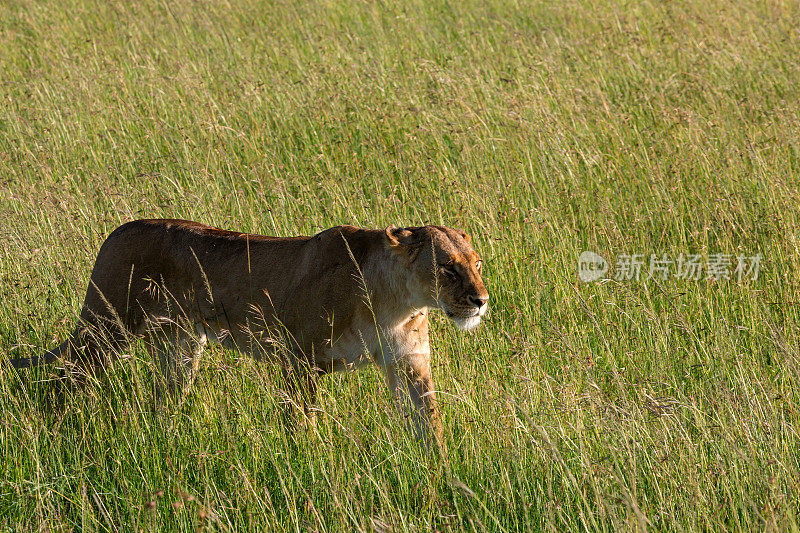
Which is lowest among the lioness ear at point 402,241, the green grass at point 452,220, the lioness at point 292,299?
the green grass at point 452,220

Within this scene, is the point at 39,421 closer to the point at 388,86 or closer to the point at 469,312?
the point at 469,312

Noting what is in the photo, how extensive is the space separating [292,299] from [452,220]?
6.32 feet

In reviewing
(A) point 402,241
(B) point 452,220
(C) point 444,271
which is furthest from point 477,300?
(B) point 452,220

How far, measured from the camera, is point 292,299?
141 inches

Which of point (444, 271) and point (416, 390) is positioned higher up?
point (444, 271)

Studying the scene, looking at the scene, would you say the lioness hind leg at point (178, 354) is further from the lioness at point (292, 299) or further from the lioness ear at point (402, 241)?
the lioness ear at point (402, 241)

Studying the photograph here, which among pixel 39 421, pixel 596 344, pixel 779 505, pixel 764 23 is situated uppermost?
pixel 39 421

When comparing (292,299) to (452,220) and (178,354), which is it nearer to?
(178,354)

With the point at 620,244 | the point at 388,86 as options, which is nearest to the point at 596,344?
the point at 620,244

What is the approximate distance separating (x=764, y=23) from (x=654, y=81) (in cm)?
248

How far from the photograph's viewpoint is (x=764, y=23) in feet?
29.3

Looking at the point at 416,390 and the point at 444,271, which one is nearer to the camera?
the point at 444,271

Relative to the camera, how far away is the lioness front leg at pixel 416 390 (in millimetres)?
3361

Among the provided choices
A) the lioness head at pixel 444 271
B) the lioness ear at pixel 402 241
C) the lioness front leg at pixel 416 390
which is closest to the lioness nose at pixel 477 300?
the lioness head at pixel 444 271
